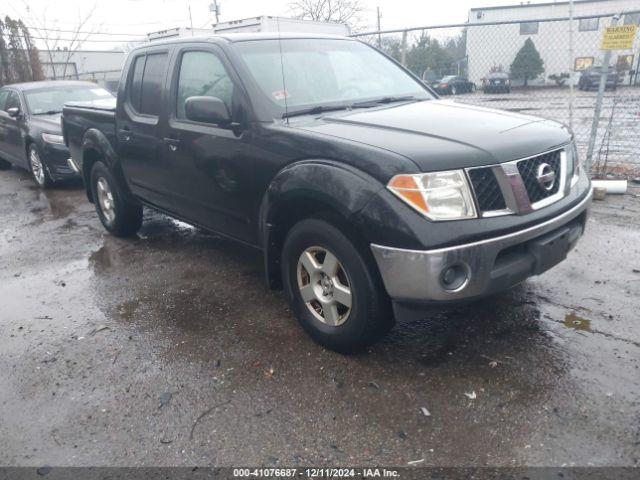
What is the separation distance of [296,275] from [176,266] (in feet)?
6.44

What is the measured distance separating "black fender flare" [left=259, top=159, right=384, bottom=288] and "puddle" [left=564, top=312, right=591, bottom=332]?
1709mm

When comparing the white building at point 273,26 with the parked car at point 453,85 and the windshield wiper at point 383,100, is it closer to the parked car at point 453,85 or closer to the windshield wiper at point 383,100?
the parked car at point 453,85

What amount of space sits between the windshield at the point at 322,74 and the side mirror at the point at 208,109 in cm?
30

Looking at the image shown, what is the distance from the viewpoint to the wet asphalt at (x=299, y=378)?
243 cm

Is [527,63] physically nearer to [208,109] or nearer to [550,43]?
[550,43]

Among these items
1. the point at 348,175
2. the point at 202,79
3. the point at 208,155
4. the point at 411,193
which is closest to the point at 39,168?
the point at 202,79

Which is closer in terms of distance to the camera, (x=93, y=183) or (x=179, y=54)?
(x=179, y=54)

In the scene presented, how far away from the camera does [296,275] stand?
3273 millimetres

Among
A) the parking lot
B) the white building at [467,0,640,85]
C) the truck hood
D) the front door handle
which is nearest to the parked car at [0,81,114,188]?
the front door handle

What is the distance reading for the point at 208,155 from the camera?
3.75 meters

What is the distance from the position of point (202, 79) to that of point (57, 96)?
6.42 m

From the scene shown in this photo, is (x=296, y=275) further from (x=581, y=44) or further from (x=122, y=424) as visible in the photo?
(x=581, y=44)

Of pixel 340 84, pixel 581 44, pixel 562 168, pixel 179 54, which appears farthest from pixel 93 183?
pixel 581 44

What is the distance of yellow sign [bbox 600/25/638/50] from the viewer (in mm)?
5587
